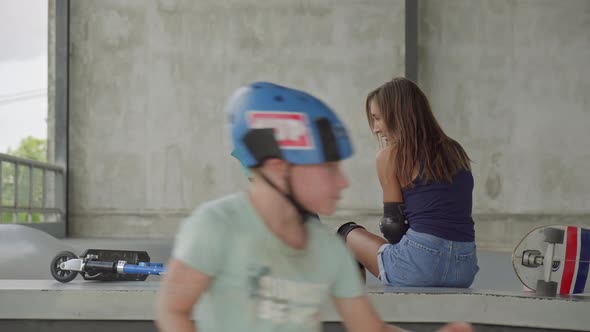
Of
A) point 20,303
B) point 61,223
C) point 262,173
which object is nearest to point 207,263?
point 262,173

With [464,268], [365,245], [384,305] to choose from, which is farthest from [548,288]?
[365,245]

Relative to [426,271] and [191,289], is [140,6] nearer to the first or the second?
[426,271]

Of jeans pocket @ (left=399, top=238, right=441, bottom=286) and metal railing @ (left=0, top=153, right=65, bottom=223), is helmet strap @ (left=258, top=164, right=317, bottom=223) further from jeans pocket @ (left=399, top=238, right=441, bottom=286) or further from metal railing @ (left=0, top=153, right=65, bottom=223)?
metal railing @ (left=0, top=153, right=65, bottom=223)

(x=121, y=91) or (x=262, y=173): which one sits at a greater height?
(x=121, y=91)

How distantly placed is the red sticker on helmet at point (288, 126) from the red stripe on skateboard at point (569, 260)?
1.55 meters

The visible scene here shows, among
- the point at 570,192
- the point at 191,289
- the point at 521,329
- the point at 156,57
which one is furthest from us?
the point at 156,57

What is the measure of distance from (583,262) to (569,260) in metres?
0.05

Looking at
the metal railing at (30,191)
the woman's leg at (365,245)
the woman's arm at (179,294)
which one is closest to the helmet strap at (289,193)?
the woman's arm at (179,294)

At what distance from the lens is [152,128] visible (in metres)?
Result: 9.77

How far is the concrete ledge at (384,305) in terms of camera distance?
92.5 inches

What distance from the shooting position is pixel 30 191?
27.5 feet

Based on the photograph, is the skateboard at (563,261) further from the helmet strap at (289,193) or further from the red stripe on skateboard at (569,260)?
the helmet strap at (289,193)

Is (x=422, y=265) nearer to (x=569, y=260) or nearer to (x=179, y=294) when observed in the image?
(x=569, y=260)

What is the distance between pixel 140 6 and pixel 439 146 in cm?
783
